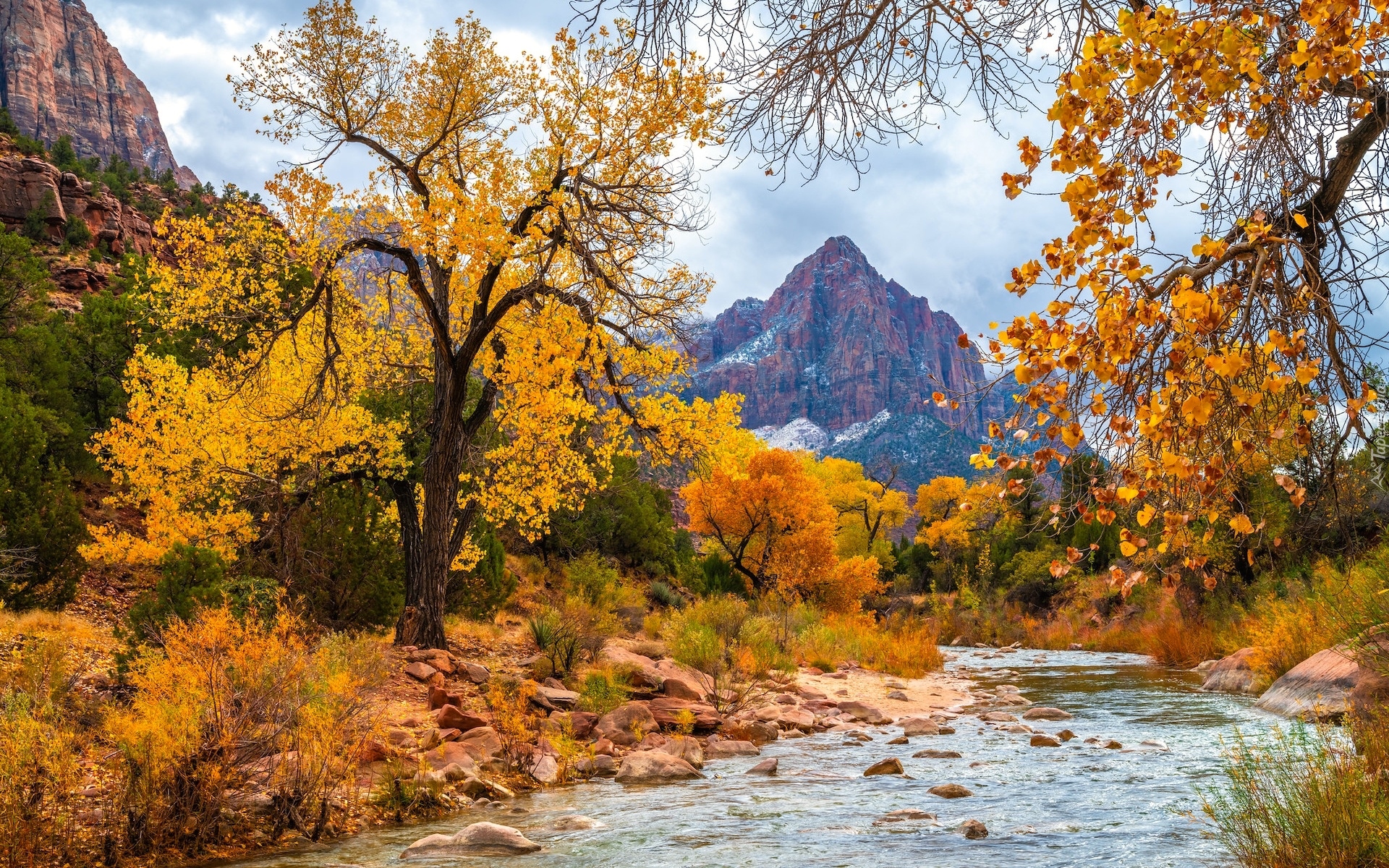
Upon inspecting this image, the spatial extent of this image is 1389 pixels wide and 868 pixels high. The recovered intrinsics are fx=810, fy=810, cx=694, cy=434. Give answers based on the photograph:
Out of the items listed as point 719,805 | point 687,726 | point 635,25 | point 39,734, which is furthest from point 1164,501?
point 687,726

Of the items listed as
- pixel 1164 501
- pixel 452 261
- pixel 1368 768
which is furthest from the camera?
pixel 452 261

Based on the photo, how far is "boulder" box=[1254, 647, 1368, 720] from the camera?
8844 mm

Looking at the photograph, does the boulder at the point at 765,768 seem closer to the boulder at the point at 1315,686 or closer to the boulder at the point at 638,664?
the boulder at the point at 638,664

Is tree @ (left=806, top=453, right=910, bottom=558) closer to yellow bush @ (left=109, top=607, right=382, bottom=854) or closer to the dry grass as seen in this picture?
the dry grass

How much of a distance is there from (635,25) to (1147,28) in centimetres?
259

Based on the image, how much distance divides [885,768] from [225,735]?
228 inches

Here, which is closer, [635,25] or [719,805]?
[635,25]

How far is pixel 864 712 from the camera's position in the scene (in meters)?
12.1

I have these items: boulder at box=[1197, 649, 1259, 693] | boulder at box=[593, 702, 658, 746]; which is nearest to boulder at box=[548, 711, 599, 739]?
boulder at box=[593, 702, 658, 746]

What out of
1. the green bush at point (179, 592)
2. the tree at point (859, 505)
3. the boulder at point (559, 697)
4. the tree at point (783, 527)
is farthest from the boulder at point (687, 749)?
the tree at point (859, 505)

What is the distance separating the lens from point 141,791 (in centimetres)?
484

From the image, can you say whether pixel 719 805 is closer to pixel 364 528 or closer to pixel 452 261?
pixel 452 261

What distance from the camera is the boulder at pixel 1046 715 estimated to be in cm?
1163

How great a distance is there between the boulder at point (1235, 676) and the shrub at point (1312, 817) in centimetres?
1001
